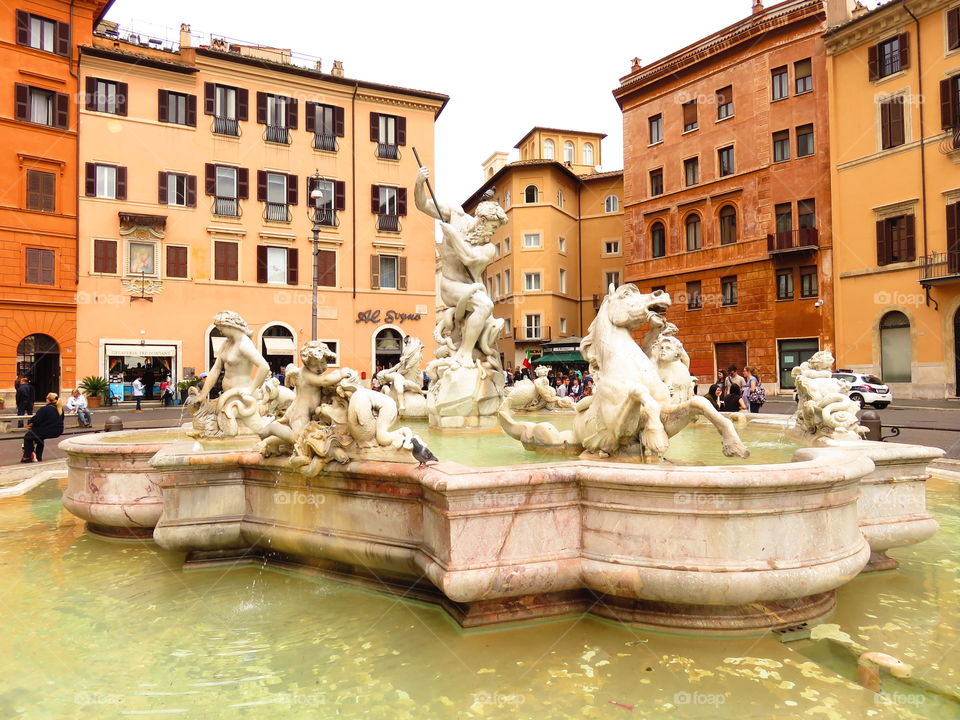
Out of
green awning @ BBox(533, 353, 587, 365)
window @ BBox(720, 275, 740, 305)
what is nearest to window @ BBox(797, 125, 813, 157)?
window @ BBox(720, 275, 740, 305)

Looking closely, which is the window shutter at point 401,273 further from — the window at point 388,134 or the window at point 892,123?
the window at point 892,123

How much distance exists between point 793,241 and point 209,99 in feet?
85.6

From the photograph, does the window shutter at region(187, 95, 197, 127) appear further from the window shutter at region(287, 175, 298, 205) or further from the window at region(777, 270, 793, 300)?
the window at region(777, 270, 793, 300)

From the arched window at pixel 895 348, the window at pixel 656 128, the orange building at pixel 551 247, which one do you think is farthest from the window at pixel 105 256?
the arched window at pixel 895 348

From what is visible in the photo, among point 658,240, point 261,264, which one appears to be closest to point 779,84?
point 658,240

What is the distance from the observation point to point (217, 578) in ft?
14.4

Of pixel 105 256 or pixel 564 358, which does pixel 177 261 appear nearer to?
pixel 105 256

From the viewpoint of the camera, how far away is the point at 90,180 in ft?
88.2

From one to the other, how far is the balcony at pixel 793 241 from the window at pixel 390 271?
1682 centimetres

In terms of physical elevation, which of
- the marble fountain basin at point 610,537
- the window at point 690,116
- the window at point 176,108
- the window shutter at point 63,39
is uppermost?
the window shutter at point 63,39

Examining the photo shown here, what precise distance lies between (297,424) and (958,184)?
2706 centimetres

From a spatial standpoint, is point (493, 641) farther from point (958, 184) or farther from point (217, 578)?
point (958, 184)

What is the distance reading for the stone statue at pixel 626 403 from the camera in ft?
13.3

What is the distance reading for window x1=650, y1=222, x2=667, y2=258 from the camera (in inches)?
1328
